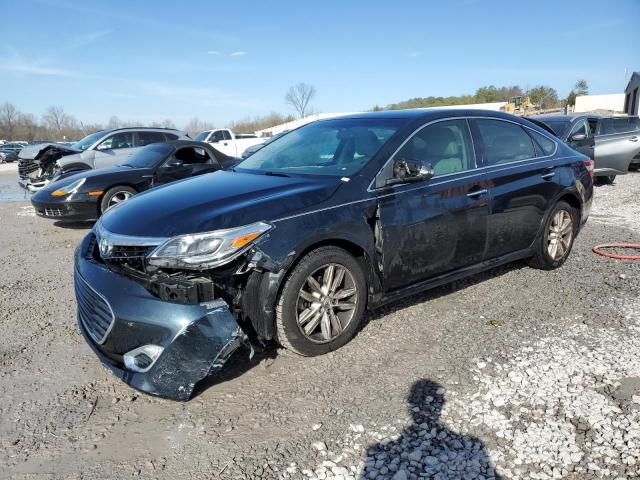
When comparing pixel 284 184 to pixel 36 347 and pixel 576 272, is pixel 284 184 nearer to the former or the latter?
pixel 36 347

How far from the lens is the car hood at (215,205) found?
117 inches

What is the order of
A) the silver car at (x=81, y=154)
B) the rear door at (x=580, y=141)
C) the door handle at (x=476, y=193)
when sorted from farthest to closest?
the silver car at (x=81, y=154) → the rear door at (x=580, y=141) → the door handle at (x=476, y=193)

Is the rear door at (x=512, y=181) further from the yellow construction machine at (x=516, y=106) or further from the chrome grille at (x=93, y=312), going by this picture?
the yellow construction machine at (x=516, y=106)

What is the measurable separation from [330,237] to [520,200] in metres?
2.22

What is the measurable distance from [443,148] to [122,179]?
19.4 feet

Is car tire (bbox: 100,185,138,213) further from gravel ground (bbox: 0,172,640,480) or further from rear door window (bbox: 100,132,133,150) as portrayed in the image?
rear door window (bbox: 100,132,133,150)

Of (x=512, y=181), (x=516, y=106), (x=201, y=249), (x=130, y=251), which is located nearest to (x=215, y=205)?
(x=201, y=249)

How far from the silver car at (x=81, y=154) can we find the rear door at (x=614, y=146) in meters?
10.6

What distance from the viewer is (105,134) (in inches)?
454

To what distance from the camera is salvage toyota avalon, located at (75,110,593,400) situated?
2729 millimetres

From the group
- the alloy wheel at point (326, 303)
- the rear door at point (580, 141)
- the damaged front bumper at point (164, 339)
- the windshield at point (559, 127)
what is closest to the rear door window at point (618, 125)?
the rear door at point (580, 141)

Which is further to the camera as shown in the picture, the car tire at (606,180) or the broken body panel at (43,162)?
the car tire at (606,180)

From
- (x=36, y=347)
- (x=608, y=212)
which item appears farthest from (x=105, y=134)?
(x=608, y=212)

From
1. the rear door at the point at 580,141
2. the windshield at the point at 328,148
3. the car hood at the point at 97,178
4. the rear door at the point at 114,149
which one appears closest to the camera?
the windshield at the point at 328,148
